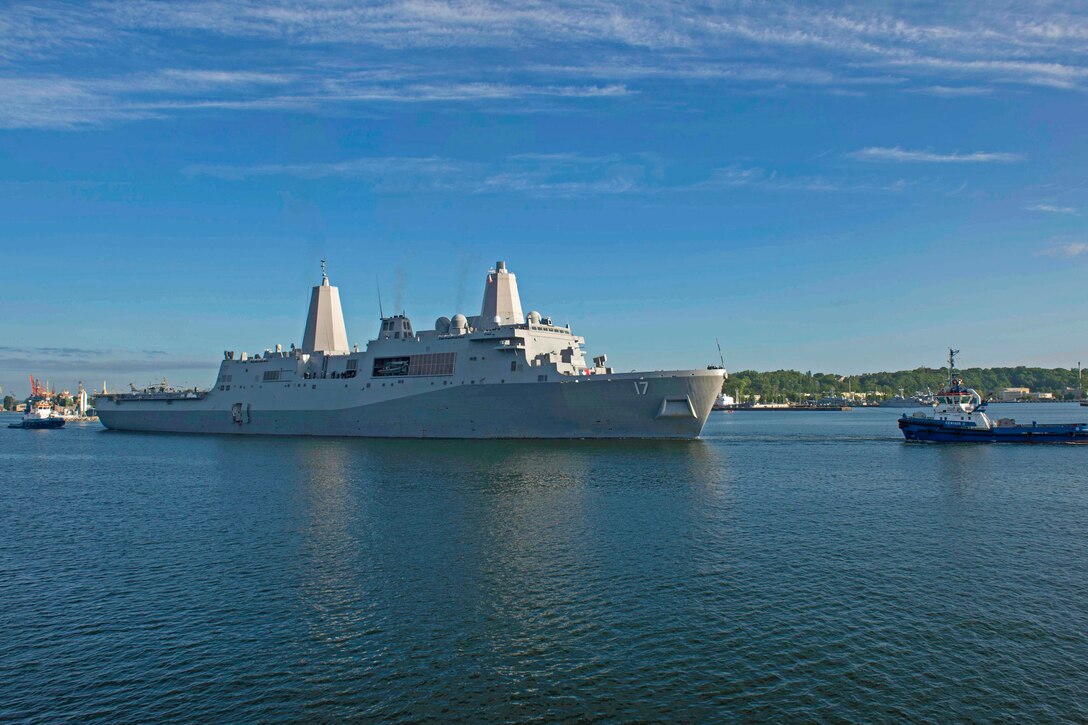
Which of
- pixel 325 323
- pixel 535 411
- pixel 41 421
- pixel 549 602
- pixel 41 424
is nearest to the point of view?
pixel 549 602

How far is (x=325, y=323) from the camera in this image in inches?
2431

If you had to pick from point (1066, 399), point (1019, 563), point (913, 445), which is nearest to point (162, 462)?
point (1019, 563)

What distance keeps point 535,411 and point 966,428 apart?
Result: 101ft

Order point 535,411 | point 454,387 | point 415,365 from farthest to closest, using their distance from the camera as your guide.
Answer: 1. point 415,365
2. point 454,387
3. point 535,411

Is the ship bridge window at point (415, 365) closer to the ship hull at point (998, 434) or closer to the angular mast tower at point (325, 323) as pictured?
the angular mast tower at point (325, 323)

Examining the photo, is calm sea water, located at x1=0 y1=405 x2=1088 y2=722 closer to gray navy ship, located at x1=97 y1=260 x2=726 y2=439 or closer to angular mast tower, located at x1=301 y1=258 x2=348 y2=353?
gray navy ship, located at x1=97 y1=260 x2=726 y2=439

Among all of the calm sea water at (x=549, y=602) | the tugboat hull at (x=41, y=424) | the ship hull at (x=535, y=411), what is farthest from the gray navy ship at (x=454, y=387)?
the tugboat hull at (x=41, y=424)

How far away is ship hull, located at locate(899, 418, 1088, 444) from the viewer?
4888cm

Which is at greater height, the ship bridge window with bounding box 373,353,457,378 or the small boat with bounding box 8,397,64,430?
the ship bridge window with bounding box 373,353,457,378

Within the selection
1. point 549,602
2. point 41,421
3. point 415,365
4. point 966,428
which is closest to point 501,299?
point 415,365

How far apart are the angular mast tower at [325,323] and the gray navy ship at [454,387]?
0.10 m

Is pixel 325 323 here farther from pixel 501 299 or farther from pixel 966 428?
pixel 966 428

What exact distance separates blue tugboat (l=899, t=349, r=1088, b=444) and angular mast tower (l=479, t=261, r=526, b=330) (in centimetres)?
3004

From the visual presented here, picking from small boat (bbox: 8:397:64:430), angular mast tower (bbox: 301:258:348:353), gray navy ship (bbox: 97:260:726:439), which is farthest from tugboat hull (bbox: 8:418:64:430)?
angular mast tower (bbox: 301:258:348:353)
